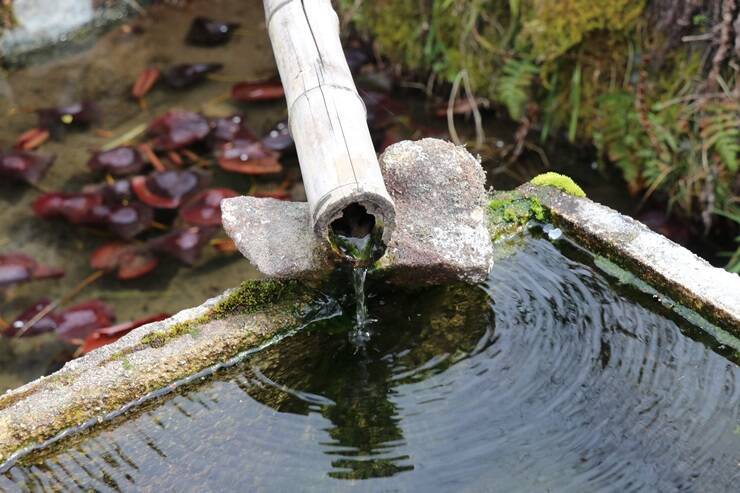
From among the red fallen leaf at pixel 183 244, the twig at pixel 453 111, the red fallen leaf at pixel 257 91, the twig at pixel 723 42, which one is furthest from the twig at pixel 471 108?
the red fallen leaf at pixel 183 244

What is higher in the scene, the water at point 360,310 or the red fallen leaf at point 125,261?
the water at point 360,310

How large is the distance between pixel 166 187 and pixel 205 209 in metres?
0.27

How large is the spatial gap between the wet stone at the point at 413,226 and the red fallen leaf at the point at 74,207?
1887 millimetres

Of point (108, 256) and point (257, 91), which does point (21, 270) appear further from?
point (257, 91)

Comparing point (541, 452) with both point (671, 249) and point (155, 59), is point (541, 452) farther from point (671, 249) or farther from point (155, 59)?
point (155, 59)

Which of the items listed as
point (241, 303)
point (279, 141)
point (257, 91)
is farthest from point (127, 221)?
point (241, 303)

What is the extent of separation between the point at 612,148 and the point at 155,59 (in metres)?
3.34

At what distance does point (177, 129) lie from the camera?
4.98 meters

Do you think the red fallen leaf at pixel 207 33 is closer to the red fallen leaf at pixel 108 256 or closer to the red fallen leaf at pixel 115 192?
the red fallen leaf at pixel 115 192

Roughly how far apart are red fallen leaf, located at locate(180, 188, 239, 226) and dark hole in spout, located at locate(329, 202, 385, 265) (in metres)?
1.93

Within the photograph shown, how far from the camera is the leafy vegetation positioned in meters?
4.07

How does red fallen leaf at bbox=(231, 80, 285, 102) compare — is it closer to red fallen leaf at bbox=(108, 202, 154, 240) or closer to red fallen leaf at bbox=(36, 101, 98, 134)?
red fallen leaf at bbox=(36, 101, 98, 134)

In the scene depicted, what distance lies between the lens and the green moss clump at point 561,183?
3088 mm

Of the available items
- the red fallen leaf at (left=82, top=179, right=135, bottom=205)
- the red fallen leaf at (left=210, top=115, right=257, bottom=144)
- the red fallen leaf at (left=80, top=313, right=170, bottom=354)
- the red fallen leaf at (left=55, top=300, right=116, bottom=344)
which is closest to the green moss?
the red fallen leaf at (left=80, top=313, right=170, bottom=354)
